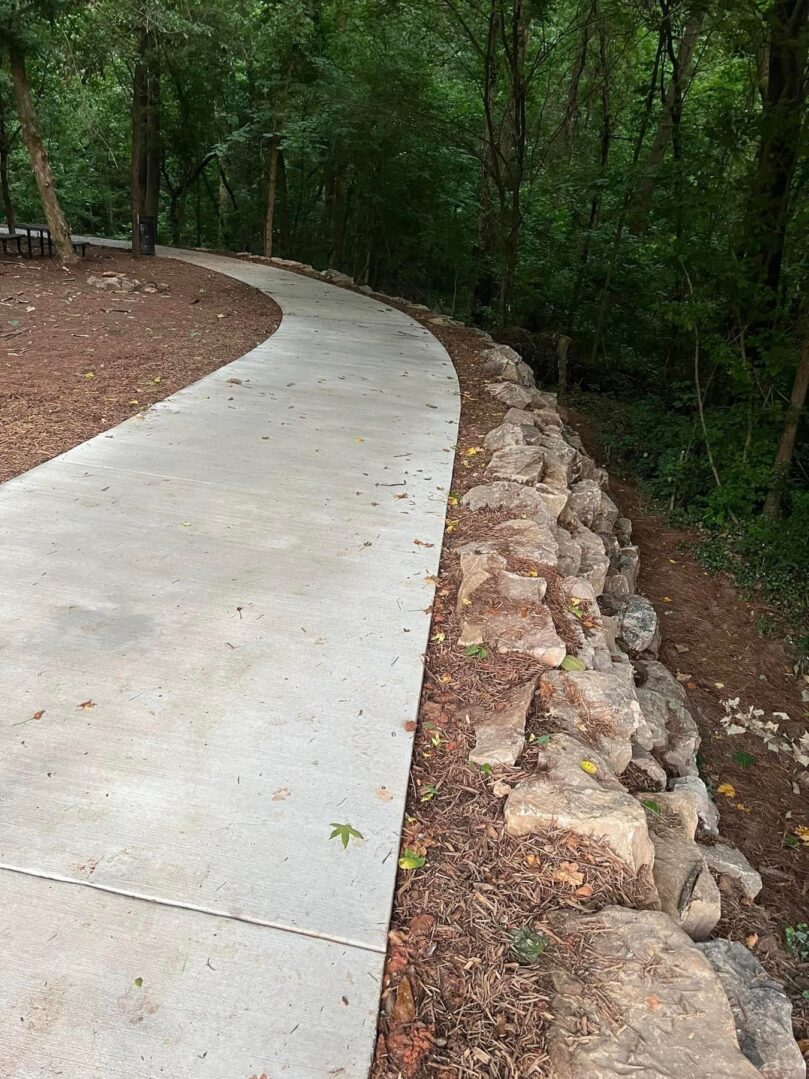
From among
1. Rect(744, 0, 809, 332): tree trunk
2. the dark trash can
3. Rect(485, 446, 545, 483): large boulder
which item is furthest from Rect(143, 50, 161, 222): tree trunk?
Rect(485, 446, 545, 483): large boulder

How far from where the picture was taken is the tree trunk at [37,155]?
473 inches

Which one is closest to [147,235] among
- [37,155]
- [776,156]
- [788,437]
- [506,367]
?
[37,155]

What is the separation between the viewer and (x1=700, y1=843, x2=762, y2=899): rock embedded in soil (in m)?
2.69

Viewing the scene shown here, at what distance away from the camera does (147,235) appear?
16203 millimetres

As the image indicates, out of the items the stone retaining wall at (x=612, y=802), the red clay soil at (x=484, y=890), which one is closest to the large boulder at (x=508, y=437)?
the stone retaining wall at (x=612, y=802)

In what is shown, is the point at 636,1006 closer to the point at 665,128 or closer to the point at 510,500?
the point at 510,500

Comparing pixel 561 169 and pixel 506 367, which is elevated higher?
pixel 561 169

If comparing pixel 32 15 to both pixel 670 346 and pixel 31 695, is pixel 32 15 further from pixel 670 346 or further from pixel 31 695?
pixel 31 695

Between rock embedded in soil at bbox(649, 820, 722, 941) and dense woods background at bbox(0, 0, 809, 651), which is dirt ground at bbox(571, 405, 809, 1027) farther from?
dense woods background at bbox(0, 0, 809, 651)

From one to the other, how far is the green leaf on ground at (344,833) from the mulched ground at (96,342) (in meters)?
3.26

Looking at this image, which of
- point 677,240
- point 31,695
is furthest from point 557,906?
point 677,240

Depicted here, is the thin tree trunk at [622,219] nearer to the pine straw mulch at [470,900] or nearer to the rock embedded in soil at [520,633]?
the rock embedded in soil at [520,633]

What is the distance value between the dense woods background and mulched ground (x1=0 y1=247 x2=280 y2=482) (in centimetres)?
223

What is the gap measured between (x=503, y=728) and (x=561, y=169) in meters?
13.0
